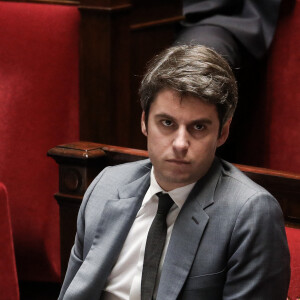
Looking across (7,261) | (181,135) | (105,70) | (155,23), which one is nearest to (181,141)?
(181,135)

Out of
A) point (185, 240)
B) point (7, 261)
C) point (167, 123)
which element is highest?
point (167, 123)

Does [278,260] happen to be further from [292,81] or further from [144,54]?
[144,54]

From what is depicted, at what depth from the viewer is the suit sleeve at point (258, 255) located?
554 millimetres

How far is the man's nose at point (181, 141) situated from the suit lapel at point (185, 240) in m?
0.05

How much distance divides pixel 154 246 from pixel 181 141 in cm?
10

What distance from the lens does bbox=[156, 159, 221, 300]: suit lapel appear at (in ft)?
1.90

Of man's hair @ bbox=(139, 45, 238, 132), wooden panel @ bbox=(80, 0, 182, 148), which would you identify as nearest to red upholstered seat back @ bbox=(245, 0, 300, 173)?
wooden panel @ bbox=(80, 0, 182, 148)

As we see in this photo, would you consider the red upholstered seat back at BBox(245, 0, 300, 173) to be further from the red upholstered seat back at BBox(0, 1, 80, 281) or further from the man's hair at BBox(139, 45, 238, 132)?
the man's hair at BBox(139, 45, 238, 132)

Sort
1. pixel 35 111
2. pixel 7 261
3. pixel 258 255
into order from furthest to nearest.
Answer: pixel 35 111 < pixel 7 261 < pixel 258 255

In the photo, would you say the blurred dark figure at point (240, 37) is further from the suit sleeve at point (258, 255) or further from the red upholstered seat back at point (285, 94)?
the suit sleeve at point (258, 255)

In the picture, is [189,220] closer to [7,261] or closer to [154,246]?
[154,246]

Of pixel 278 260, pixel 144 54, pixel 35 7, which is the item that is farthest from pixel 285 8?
pixel 278 260

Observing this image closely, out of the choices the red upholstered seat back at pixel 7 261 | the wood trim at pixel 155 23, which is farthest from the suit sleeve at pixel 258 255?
the wood trim at pixel 155 23

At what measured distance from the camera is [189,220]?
593mm
